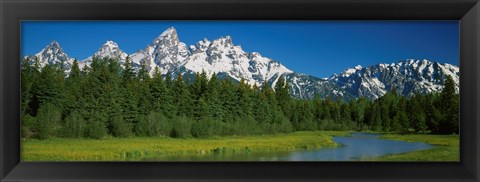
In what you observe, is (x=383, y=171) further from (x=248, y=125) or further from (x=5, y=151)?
(x=5, y=151)

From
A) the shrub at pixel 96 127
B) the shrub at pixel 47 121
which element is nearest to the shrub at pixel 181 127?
the shrub at pixel 96 127

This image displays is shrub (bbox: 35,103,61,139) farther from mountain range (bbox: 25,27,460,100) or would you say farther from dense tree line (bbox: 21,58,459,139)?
mountain range (bbox: 25,27,460,100)

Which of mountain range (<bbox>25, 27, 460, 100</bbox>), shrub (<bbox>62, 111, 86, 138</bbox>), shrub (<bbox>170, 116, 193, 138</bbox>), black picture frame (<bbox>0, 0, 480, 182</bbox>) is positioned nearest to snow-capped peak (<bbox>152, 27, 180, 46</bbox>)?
mountain range (<bbox>25, 27, 460, 100</bbox>)

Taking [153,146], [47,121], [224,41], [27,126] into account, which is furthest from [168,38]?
[27,126]

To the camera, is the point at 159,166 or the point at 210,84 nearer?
the point at 159,166

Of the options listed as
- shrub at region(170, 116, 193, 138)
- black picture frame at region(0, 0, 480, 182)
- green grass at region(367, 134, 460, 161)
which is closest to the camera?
black picture frame at region(0, 0, 480, 182)

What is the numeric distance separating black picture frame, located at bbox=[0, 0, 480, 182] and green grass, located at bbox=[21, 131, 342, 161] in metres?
0.10

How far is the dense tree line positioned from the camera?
4750 mm

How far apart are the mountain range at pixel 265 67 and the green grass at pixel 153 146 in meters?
0.36

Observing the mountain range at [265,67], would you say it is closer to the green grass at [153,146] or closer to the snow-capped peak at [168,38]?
the snow-capped peak at [168,38]

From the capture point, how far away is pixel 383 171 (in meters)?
4.47
